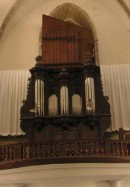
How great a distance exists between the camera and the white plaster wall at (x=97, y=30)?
41.5ft

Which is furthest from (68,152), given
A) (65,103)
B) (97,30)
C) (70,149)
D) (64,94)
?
(97,30)

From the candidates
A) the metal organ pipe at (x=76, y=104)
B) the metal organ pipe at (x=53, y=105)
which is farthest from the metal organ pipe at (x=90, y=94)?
the metal organ pipe at (x=53, y=105)

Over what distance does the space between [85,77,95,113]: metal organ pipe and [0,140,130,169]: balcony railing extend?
140 centimetres

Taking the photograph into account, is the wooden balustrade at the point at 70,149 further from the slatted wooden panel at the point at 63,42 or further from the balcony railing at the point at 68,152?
the slatted wooden panel at the point at 63,42

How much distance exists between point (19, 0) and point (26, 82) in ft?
11.0

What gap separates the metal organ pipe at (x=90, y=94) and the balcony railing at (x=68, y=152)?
140 cm

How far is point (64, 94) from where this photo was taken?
33.6ft

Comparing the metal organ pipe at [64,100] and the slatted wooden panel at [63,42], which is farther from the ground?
the slatted wooden panel at [63,42]

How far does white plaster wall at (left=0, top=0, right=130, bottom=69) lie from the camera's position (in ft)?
41.5

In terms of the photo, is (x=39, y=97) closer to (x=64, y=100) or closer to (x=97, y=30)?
(x=64, y=100)

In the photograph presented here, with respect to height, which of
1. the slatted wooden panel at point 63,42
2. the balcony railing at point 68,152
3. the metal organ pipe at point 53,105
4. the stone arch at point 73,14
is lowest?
the balcony railing at point 68,152

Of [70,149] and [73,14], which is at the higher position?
[73,14]

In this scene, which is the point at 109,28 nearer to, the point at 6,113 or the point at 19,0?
the point at 19,0

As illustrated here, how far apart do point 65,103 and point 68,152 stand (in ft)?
6.13
